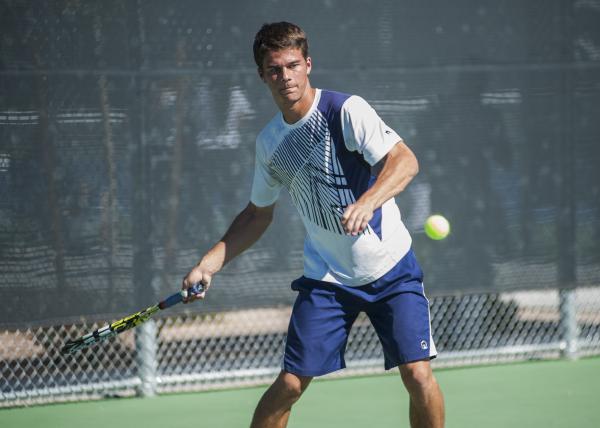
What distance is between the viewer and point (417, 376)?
12.7ft

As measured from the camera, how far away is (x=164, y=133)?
5613mm

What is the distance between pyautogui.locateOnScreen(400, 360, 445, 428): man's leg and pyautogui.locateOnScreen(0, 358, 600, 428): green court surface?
118cm

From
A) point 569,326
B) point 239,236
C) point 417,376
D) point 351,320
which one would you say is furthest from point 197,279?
point 569,326

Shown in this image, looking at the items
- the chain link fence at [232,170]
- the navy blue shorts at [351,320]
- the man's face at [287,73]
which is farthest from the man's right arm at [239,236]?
the chain link fence at [232,170]

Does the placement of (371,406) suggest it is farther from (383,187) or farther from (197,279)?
(383,187)

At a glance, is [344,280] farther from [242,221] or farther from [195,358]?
[195,358]

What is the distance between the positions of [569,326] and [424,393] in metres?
3.01

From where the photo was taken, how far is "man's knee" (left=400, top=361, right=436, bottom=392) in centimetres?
387

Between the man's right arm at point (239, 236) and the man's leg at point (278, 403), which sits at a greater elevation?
the man's right arm at point (239, 236)

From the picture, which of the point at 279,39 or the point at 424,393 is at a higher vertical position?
the point at 279,39

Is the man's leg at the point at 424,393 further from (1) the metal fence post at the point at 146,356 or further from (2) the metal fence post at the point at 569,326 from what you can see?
(2) the metal fence post at the point at 569,326

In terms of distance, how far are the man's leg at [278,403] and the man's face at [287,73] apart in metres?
0.99

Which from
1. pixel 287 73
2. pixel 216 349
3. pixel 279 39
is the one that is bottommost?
pixel 216 349

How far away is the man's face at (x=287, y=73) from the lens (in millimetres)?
3836
